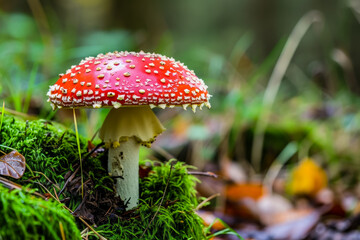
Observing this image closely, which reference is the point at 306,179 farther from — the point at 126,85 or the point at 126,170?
the point at 126,85

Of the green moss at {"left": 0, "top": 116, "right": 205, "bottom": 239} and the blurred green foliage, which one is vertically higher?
the blurred green foliage

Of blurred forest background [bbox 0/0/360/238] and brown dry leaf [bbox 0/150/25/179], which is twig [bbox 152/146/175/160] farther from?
brown dry leaf [bbox 0/150/25/179]

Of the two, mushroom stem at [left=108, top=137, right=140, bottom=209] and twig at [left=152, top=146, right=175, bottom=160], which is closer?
mushroom stem at [left=108, top=137, right=140, bottom=209]

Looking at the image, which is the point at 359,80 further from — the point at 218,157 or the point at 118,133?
the point at 118,133

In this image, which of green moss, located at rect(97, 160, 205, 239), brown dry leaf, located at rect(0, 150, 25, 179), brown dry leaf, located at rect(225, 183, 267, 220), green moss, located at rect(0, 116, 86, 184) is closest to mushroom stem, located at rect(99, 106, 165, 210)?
green moss, located at rect(97, 160, 205, 239)

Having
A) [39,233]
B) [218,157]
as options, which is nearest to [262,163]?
[218,157]

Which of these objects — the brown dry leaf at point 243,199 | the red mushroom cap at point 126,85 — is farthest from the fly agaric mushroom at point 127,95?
the brown dry leaf at point 243,199

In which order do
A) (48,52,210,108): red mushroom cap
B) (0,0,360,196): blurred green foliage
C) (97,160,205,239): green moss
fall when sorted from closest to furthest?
(48,52,210,108): red mushroom cap < (97,160,205,239): green moss < (0,0,360,196): blurred green foliage
